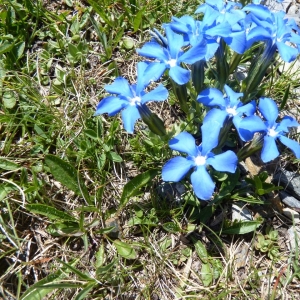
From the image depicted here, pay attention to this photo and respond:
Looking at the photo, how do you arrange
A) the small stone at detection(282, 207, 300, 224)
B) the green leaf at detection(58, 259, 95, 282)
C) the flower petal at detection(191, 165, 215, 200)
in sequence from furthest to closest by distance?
1. the small stone at detection(282, 207, 300, 224)
2. the green leaf at detection(58, 259, 95, 282)
3. the flower petal at detection(191, 165, 215, 200)

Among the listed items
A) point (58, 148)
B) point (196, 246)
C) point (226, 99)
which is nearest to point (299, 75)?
point (226, 99)

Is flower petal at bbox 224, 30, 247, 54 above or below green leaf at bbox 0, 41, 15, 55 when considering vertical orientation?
above

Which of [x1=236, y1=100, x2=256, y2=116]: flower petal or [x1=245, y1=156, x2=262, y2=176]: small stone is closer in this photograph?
[x1=236, y1=100, x2=256, y2=116]: flower petal

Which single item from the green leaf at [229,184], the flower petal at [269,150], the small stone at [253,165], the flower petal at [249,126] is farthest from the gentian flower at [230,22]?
the small stone at [253,165]

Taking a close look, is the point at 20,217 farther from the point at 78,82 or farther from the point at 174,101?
the point at 174,101

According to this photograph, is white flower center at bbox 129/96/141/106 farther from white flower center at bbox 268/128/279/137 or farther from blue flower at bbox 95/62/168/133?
white flower center at bbox 268/128/279/137

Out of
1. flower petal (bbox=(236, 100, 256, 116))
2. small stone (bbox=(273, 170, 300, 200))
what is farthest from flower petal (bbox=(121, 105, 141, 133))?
small stone (bbox=(273, 170, 300, 200))

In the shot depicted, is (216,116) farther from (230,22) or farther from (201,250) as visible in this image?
(201,250)

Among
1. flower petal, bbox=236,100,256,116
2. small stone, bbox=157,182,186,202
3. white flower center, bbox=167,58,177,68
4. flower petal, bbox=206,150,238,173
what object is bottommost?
small stone, bbox=157,182,186,202
